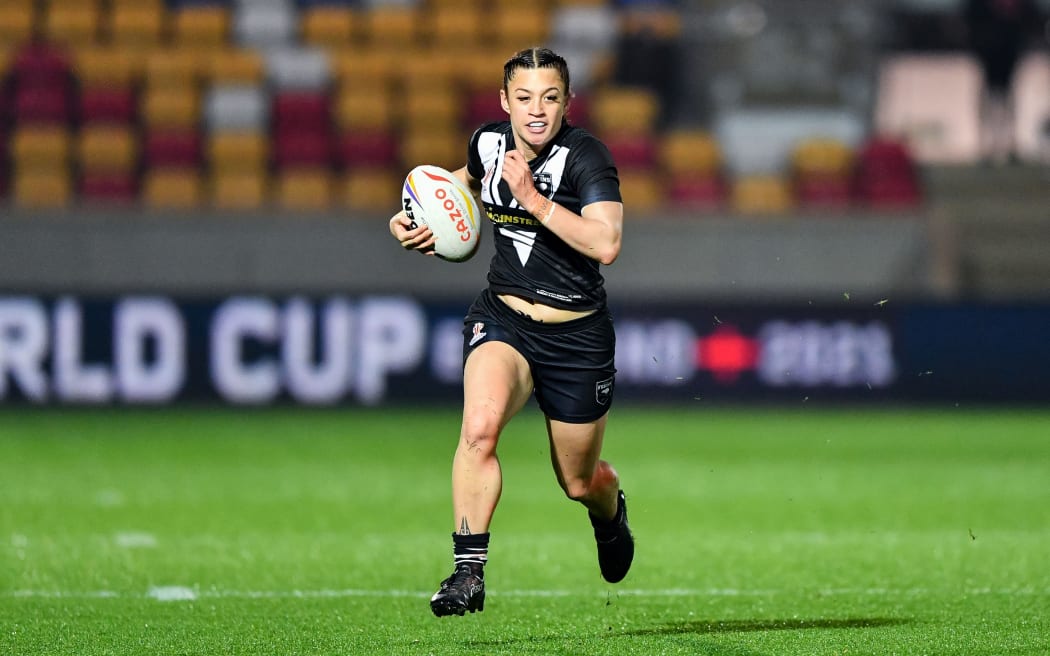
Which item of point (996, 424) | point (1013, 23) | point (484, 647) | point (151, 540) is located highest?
point (1013, 23)

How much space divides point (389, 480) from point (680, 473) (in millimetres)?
2025

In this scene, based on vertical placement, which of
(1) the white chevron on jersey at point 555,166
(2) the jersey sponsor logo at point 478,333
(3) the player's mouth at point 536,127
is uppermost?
(3) the player's mouth at point 536,127

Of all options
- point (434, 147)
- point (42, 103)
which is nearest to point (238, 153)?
point (434, 147)

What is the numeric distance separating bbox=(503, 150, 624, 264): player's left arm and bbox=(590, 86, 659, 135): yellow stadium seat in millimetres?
12499

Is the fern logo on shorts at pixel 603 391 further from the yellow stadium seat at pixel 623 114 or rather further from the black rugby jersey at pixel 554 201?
the yellow stadium seat at pixel 623 114

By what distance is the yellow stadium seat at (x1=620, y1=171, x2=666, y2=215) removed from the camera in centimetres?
1712

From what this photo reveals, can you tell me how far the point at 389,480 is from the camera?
10891mm

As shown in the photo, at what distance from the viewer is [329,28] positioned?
19.6 metres

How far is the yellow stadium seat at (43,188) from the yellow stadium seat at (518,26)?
5.41 metres

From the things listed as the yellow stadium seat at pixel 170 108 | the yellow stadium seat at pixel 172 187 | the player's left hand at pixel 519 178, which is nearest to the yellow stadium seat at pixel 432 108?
the yellow stadium seat at pixel 170 108

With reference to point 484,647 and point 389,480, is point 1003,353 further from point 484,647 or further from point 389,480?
point 484,647

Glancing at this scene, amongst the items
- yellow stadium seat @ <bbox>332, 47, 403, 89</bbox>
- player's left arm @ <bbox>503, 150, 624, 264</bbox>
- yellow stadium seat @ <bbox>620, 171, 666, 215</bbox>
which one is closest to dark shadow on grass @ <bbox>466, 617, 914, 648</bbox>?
player's left arm @ <bbox>503, 150, 624, 264</bbox>

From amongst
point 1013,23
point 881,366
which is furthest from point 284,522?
point 1013,23

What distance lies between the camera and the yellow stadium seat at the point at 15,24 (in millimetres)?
18719
